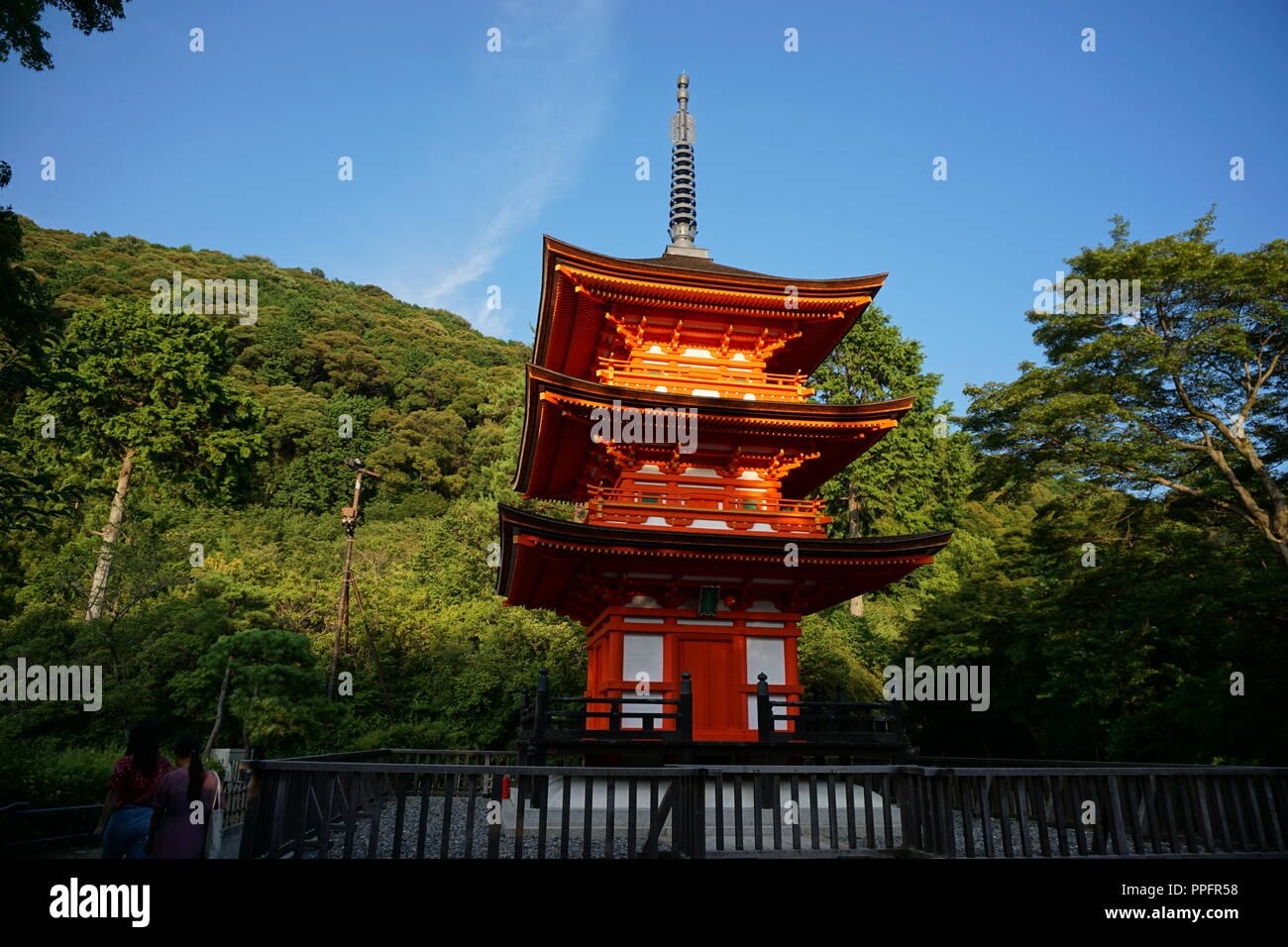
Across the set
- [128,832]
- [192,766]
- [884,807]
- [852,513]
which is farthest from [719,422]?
[852,513]

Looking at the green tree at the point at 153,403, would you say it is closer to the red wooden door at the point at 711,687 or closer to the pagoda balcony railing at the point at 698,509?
the pagoda balcony railing at the point at 698,509

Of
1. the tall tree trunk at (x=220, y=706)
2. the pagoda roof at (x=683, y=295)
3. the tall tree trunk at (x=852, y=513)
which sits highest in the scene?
the pagoda roof at (x=683, y=295)

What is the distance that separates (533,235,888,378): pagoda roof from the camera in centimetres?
1557

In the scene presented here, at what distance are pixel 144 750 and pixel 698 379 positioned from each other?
40.3 feet

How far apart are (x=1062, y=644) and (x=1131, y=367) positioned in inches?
304

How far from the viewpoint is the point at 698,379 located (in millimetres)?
16516

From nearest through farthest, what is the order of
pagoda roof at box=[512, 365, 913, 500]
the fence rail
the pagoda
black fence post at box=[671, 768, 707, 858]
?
the fence rail, black fence post at box=[671, 768, 707, 858], the pagoda, pagoda roof at box=[512, 365, 913, 500]

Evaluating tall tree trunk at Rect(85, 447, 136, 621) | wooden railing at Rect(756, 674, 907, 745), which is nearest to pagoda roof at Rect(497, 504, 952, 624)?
wooden railing at Rect(756, 674, 907, 745)

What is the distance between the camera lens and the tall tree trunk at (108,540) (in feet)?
90.8

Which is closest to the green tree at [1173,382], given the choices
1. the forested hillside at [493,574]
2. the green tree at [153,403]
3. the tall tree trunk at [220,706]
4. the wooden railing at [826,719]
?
the forested hillside at [493,574]

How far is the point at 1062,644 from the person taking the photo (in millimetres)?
21109

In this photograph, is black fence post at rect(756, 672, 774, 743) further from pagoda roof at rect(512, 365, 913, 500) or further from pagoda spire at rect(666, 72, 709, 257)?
pagoda spire at rect(666, 72, 709, 257)

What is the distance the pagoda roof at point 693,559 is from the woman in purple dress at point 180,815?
673 centimetres

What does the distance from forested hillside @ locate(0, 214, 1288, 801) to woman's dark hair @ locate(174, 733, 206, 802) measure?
24.2 ft
